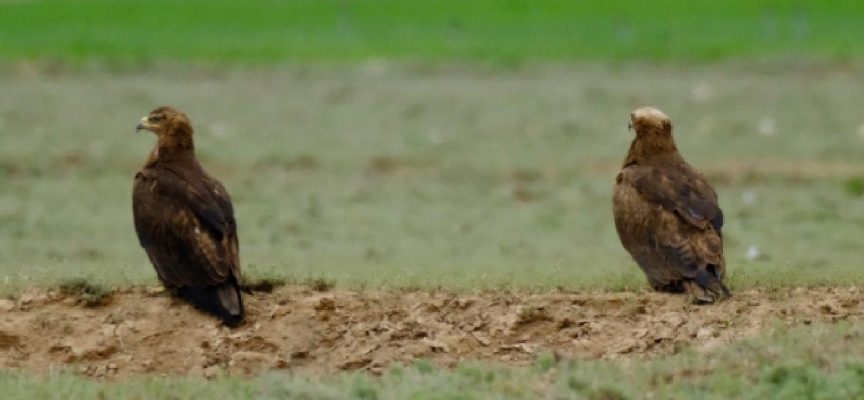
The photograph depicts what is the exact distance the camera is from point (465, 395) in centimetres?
862

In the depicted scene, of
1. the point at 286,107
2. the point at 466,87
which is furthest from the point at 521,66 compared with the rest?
the point at 286,107

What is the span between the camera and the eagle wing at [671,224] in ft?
36.0

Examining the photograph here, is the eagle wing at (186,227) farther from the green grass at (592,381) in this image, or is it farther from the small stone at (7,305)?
the green grass at (592,381)

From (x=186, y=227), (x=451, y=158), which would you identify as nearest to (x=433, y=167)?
(x=451, y=158)

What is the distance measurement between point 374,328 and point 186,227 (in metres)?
1.49

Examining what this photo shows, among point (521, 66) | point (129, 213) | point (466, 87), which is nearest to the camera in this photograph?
point (129, 213)

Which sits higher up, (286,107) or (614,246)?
(286,107)

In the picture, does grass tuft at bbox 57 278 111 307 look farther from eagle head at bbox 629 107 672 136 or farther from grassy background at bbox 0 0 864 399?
eagle head at bbox 629 107 672 136

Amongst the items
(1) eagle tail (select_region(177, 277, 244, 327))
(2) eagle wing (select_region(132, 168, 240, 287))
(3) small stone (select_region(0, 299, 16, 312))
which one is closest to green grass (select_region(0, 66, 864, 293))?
(3) small stone (select_region(0, 299, 16, 312))

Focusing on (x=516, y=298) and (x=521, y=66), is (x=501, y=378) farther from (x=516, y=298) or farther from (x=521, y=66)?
(x=521, y=66)

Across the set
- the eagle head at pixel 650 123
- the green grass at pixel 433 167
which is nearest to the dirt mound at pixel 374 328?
the green grass at pixel 433 167

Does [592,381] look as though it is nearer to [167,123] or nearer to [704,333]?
[704,333]

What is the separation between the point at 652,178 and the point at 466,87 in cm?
2029

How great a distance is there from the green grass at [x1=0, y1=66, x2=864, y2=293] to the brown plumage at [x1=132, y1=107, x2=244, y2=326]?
49 cm
